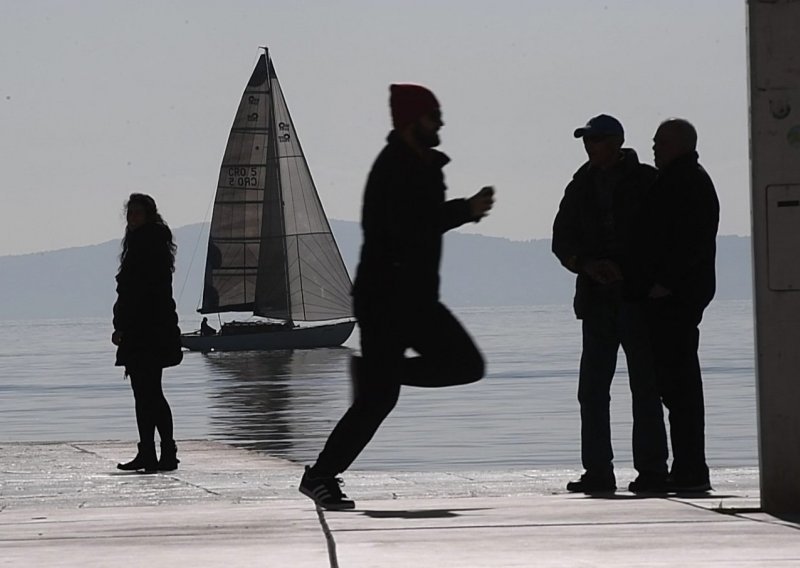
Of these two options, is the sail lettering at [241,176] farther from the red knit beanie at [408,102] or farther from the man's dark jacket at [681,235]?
the red knit beanie at [408,102]

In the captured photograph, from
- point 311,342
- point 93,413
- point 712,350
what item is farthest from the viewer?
point 311,342

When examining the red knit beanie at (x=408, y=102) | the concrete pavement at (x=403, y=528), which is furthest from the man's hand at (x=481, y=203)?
the concrete pavement at (x=403, y=528)

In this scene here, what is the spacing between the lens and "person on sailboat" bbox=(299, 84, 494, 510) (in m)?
6.35

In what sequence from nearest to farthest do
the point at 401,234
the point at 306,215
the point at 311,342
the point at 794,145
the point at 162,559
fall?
the point at 162,559
the point at 794,145
the point at 401,234
the point at 306,215
the point at 311,342

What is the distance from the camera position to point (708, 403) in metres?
25.1

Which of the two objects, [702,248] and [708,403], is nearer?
[702,248]

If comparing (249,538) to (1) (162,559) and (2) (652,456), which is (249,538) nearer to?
(1) (162,559)

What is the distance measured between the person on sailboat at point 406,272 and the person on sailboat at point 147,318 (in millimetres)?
3731

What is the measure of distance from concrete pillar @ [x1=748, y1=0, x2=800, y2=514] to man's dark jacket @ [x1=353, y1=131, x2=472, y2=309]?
107cm

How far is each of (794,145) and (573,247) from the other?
1.68 m

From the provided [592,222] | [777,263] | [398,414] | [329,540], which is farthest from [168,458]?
[398,414]

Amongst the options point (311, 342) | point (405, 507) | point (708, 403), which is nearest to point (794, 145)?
point (405, 507)

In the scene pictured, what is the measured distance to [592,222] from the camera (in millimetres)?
7402

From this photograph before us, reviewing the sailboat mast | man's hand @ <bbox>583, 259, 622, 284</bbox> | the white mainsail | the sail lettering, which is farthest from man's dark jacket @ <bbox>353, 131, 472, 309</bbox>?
the sailboat mast
